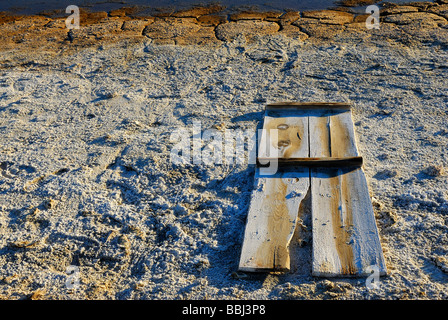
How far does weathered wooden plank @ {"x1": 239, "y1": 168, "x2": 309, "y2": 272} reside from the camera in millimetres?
1795

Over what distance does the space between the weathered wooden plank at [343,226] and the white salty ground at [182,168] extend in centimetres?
6

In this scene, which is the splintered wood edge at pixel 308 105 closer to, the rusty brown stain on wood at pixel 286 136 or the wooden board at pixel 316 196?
the wooden board at pixel 316 196

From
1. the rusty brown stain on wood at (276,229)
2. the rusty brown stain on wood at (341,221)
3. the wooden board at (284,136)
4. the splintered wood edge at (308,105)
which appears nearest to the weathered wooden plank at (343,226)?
the rusty brown stain on wood at (341,221)

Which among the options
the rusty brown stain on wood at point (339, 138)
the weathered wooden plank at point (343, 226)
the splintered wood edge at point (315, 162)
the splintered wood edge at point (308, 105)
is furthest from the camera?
the splintered wood edge at point (308, 105)

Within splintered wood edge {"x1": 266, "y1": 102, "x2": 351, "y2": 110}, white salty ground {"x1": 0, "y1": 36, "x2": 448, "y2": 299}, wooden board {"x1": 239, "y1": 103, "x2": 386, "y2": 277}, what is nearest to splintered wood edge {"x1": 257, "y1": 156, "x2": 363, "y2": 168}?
wooden board {"x1": 239, "y1": 103, "x2": 386, "y2": 277}

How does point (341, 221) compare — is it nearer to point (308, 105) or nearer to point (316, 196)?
point (316, 196)

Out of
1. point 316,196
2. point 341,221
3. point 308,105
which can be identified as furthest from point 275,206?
point 308,105

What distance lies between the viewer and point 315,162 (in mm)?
2326

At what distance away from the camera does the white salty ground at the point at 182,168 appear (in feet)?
5.86

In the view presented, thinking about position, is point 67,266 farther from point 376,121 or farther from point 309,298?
point 376,121

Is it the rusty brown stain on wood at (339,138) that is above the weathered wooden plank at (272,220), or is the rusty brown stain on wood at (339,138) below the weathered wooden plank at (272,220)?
above

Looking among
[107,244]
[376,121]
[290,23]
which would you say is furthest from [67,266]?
[290,23]

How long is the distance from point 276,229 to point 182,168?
0.75 m

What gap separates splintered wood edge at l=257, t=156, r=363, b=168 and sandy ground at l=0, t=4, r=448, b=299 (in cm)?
9
